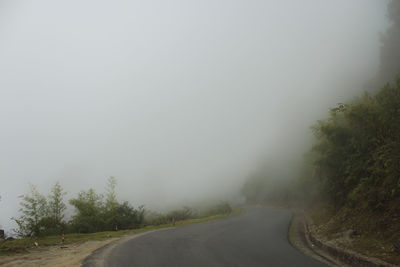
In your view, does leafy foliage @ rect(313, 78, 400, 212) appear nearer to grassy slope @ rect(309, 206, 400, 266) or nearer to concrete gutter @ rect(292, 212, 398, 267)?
grassy slope @ rect(309, 206, 400, 266)

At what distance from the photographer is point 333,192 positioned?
1543 centimetres

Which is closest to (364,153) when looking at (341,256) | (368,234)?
(368,234)

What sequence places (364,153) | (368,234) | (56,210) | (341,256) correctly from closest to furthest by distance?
(341,256), (368,234), (364,153), (56,210)

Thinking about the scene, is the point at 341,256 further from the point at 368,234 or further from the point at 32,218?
the point at 32,218

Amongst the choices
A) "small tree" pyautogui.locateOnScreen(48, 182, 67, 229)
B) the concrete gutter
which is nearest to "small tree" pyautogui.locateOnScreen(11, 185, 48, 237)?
"small tree" pyautogui.locateOnScreen(48, 182, 67, 229)

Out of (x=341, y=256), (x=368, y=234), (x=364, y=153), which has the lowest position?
(x=341, y=256)

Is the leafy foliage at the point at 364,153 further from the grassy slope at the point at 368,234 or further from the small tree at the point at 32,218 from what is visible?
the small tree at the point at 32,218

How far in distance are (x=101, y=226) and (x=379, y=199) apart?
2633 cm

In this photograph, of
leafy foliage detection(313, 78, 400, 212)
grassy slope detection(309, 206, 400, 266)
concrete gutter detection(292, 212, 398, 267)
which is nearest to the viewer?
concrete gutter detection(292, 212, 398, 267)

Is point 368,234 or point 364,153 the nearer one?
point 368,234

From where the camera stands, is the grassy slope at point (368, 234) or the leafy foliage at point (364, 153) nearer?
the grassy slope at point (368, 234)

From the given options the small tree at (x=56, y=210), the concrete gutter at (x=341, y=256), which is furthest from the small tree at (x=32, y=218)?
the concrete gutter at (x=341, y=256)

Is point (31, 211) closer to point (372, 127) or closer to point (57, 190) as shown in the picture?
point (57, 190)

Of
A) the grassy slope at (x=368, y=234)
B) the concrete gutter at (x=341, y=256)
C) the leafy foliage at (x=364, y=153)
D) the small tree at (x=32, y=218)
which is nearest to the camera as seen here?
the concrete gutter at (x=341, y=256)
